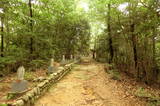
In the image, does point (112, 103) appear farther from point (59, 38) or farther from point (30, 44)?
point (59, 38)

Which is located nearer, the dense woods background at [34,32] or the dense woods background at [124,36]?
the dense woods background at [34,32]

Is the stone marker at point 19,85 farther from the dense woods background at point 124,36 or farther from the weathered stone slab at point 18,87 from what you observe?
the dense woods background at point 124,36

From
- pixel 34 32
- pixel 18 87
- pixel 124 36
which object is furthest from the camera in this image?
pixel 124 36

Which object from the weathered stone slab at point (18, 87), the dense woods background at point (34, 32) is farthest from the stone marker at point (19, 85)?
the dense woods background at point (34, 32)

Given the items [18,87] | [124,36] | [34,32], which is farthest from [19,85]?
[124,36]

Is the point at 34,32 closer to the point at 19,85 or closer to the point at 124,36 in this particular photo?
the point at 19,85

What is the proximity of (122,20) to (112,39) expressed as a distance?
4.63 meters

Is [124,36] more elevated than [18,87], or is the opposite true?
[124,36]

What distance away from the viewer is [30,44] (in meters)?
9.36

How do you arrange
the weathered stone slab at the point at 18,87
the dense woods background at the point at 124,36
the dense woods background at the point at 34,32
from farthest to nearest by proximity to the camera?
the dense woods background at the point at 124,36 → the dense woods background at the point at 34,32 → the weathered stone slab at the point at 18,87

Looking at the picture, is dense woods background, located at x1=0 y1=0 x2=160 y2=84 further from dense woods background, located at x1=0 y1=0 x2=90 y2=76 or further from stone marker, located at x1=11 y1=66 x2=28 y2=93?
stone marker, located at x1=11 y1=66 x2=28 y2=93

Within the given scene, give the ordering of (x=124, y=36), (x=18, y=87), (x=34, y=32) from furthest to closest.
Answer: (x=124, y=36)
(x=34, y=32)
(x=18, y=87)

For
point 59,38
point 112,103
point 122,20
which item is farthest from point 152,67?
point 59,38

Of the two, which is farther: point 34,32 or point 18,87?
point 34,32
